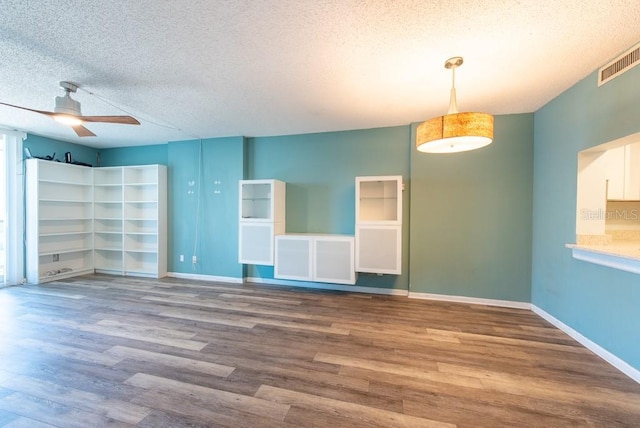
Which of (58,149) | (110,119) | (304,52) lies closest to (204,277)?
(110,119)

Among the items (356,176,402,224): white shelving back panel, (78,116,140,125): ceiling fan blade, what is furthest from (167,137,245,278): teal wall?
(356,176,402,224): white shelving back panel

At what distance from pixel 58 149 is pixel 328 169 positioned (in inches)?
204

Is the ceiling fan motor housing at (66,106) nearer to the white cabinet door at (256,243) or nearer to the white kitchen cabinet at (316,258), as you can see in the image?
the white cabinet door at (256,243)

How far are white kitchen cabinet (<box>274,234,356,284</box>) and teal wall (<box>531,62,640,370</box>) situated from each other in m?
2.30

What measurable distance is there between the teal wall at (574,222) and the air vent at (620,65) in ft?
0.16

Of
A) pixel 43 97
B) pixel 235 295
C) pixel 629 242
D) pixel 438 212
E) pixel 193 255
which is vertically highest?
pixel 43 97

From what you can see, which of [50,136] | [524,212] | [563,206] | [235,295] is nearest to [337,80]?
[563,206]

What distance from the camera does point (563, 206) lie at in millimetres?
2600

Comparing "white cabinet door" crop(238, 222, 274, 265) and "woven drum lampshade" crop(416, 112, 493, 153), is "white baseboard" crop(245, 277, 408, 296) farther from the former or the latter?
"woven drum lampshade" crop(416, 112, 493, 153)

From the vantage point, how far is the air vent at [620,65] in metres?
1.86

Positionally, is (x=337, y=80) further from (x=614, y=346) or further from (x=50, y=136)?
(x=50, y=136)

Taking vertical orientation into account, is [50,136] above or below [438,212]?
above

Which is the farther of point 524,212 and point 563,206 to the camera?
point 524,212

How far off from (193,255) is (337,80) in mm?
3918
